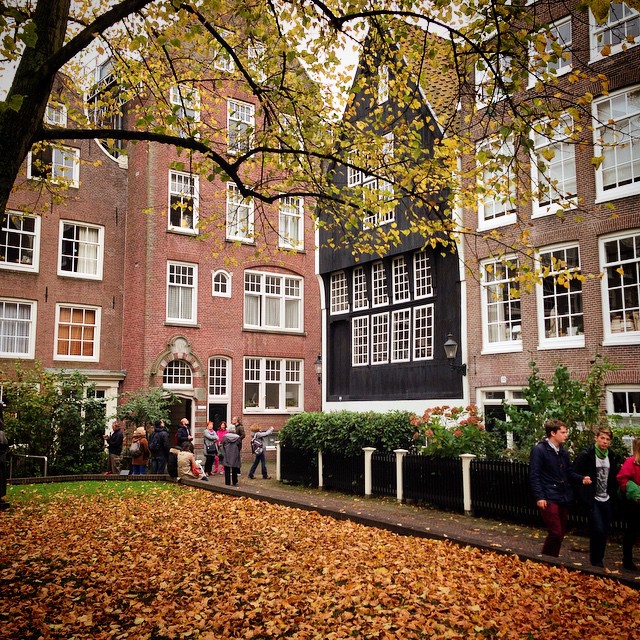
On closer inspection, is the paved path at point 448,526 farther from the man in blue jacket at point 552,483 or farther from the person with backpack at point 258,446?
the person with backpack at point 258,446

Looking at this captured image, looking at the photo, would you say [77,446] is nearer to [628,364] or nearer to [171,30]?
[171,30]

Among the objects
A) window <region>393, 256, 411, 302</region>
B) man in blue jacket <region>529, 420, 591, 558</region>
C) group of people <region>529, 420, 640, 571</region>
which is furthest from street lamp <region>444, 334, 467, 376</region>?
man in blue jacket <region>529, 420, 591, 558</region>

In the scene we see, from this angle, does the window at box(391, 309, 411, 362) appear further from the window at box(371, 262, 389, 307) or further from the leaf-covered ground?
the leaf-covered ground

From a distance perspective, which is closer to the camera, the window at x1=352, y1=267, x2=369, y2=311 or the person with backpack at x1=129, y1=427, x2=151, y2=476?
the person with backpack at x1=129, y1=427, x2=151, y2=476

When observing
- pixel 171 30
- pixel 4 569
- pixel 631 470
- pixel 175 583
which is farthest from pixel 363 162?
pixel 4 569

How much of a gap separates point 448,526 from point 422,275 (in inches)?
495

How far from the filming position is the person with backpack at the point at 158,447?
2084cm

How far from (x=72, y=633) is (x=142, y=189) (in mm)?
24565

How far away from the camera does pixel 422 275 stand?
76.4ft

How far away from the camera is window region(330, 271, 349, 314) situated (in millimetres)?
27203

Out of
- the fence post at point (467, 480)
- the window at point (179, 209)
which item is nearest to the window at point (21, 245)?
the window at point (179, 209)

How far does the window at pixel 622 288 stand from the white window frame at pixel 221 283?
17436 mm

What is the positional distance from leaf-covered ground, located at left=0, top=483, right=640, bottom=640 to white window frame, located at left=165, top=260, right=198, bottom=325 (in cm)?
1747

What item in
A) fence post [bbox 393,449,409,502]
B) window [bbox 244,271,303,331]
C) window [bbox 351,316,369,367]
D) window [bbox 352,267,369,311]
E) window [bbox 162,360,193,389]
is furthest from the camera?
window [bbox 244,271,303,331]
